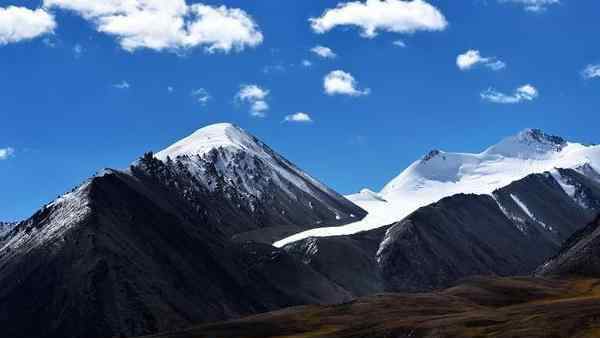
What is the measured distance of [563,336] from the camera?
347 feet

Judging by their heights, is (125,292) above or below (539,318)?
above

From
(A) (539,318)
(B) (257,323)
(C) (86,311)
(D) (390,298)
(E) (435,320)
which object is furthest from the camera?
(C) (86,311)

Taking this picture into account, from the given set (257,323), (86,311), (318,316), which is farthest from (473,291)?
(86,311)

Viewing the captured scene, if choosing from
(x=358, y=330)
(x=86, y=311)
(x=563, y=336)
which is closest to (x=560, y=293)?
(x=358, y=330)

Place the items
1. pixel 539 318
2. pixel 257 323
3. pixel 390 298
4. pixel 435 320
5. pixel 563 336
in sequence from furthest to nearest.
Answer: pixel 390 298, pixel 257 323, pixel 435 320, pixel 539 318, pixel 563 336

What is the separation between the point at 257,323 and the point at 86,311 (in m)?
48.7

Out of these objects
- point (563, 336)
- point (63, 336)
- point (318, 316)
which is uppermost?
point (63, 336)

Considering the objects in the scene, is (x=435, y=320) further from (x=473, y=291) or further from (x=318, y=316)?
(x=473, y=291)

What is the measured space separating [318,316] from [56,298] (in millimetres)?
65477

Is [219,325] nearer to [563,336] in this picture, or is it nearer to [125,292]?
[125,292]

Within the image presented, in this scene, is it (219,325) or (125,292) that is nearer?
(219,325)

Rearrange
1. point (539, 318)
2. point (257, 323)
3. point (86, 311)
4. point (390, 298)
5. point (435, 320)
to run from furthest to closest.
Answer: point (86, 311), point (390, 298), point (257, 323), point (435, 320), point (539, 318)

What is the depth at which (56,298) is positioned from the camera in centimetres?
19888

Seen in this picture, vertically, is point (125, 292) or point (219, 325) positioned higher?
point (125, 292)
